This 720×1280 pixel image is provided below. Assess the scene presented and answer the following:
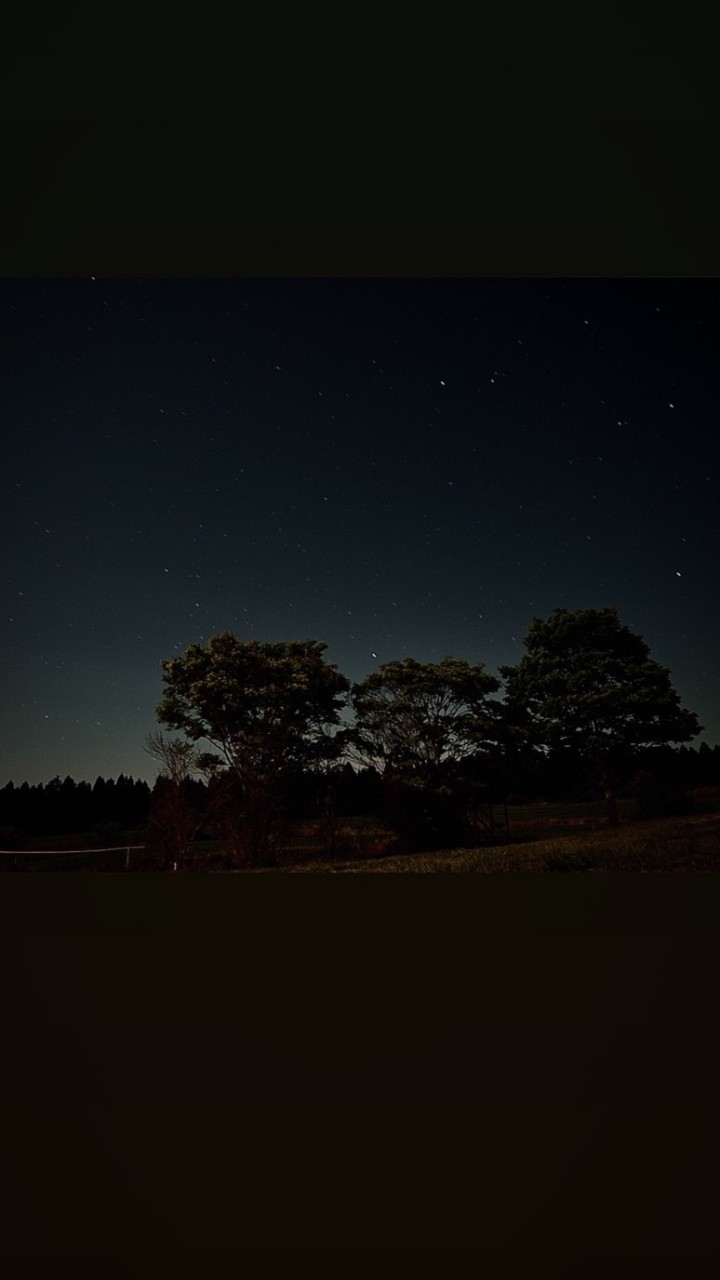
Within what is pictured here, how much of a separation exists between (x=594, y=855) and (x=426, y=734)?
94.5 inches

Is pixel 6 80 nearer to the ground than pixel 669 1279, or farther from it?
farther from it

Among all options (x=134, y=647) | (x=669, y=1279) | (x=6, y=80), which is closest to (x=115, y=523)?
(x=134, y=647)

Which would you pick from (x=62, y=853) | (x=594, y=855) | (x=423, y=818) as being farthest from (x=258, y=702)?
(x=594, y=855)

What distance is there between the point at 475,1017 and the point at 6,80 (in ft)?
8.48

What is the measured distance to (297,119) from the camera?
1742 mm

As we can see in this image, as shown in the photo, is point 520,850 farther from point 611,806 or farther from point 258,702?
point 258,702

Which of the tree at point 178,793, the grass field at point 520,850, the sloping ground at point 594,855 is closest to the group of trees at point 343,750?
the tree at point 178,793

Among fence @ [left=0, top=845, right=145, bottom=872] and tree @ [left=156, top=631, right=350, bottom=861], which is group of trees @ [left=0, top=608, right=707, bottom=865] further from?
fence @ [left=0, top=845, right=145, bottom=872]

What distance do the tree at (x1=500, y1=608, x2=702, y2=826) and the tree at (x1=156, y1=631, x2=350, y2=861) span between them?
98.1 inches

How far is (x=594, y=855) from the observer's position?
7.93 m

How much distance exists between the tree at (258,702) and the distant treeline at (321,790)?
1.34ft

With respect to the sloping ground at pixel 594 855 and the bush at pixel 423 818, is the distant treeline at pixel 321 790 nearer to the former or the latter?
the bush at pixel 423 818

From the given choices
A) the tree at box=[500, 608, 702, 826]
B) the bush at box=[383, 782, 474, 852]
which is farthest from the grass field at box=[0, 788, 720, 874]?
the tree at box=[500, 608, 702, 826]

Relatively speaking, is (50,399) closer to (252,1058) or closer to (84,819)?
(84,819)
